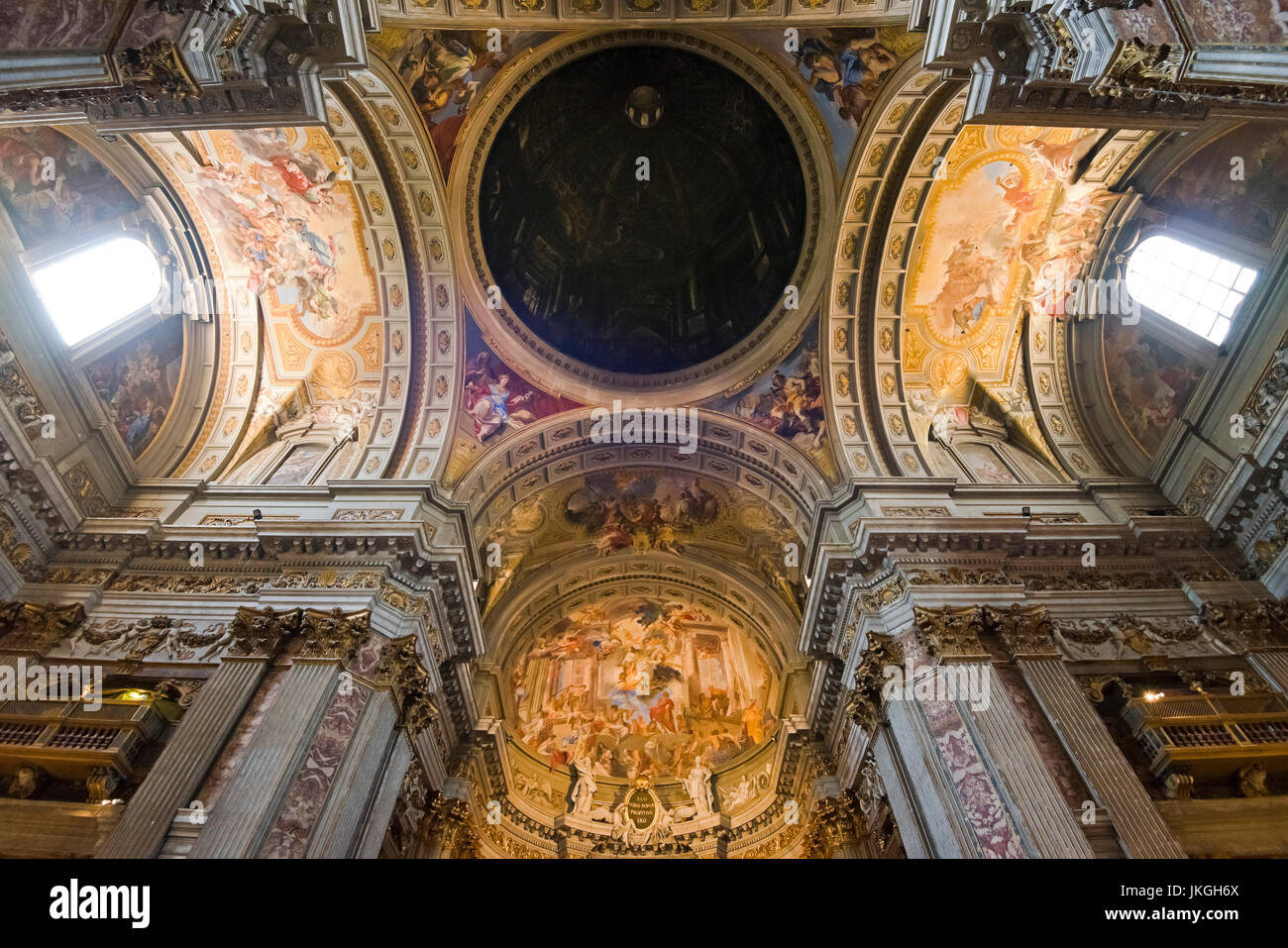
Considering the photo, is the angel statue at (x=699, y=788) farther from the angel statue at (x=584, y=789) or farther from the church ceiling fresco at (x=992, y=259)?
the church ceiling fresco at (x=992, y=259)

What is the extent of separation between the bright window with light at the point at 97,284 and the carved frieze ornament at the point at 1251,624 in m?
19.4

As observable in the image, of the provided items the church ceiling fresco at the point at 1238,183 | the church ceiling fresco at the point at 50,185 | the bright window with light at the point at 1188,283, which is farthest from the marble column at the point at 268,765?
the church ceiling fresco at the point at 1238,183

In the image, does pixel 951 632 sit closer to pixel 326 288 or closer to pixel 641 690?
pixel 641 690

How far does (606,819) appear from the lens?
17.5 metres

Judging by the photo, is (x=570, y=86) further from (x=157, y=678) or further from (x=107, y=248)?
(x=157, y=678)

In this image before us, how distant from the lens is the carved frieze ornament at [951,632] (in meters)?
10.2

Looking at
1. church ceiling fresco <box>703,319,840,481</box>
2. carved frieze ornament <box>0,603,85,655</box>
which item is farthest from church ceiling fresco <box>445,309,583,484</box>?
carved frieze ornament <box>0,603,85,655</box>

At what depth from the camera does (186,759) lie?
8.91m

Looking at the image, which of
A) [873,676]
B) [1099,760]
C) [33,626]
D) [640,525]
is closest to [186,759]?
[33,626]

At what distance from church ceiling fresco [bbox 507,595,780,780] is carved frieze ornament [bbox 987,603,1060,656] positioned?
8.31m

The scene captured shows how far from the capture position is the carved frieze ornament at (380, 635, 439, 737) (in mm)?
10703
